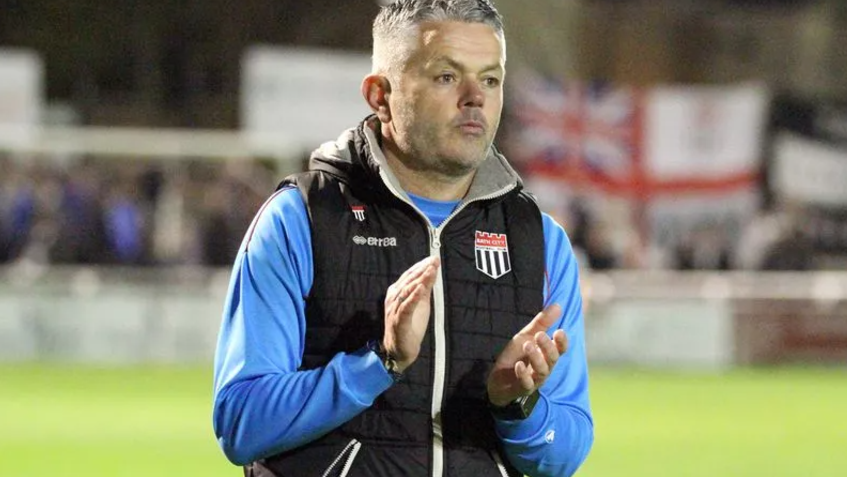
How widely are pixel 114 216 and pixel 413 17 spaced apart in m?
17.7

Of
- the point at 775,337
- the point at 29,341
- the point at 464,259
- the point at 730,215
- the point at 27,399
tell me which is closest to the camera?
the point at 464,259

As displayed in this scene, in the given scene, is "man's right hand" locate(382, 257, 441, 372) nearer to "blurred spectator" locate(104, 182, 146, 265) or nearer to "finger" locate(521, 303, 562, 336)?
"finger" locate(521, 303, 562, 336)

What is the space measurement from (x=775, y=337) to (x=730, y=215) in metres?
2.73

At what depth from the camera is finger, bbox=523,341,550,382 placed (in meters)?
3.86

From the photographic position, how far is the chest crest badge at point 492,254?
4.19 meters


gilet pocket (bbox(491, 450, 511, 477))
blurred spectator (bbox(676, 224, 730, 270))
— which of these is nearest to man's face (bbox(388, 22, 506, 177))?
gilet pocket (bbox(491, 450, 511, 477))

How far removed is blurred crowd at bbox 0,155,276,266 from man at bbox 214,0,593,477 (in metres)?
17.3

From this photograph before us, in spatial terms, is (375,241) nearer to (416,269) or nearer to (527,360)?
(416,269)

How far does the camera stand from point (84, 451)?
13.0 m

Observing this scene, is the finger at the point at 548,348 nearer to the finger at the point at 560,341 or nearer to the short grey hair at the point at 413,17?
the finger at the point at 560,341

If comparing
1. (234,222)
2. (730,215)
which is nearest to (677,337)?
(730,215)

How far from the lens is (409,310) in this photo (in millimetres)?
3799

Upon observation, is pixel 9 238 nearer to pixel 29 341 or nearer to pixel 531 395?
pixel 29 341

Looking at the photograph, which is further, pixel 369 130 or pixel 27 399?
pixel 27 399
